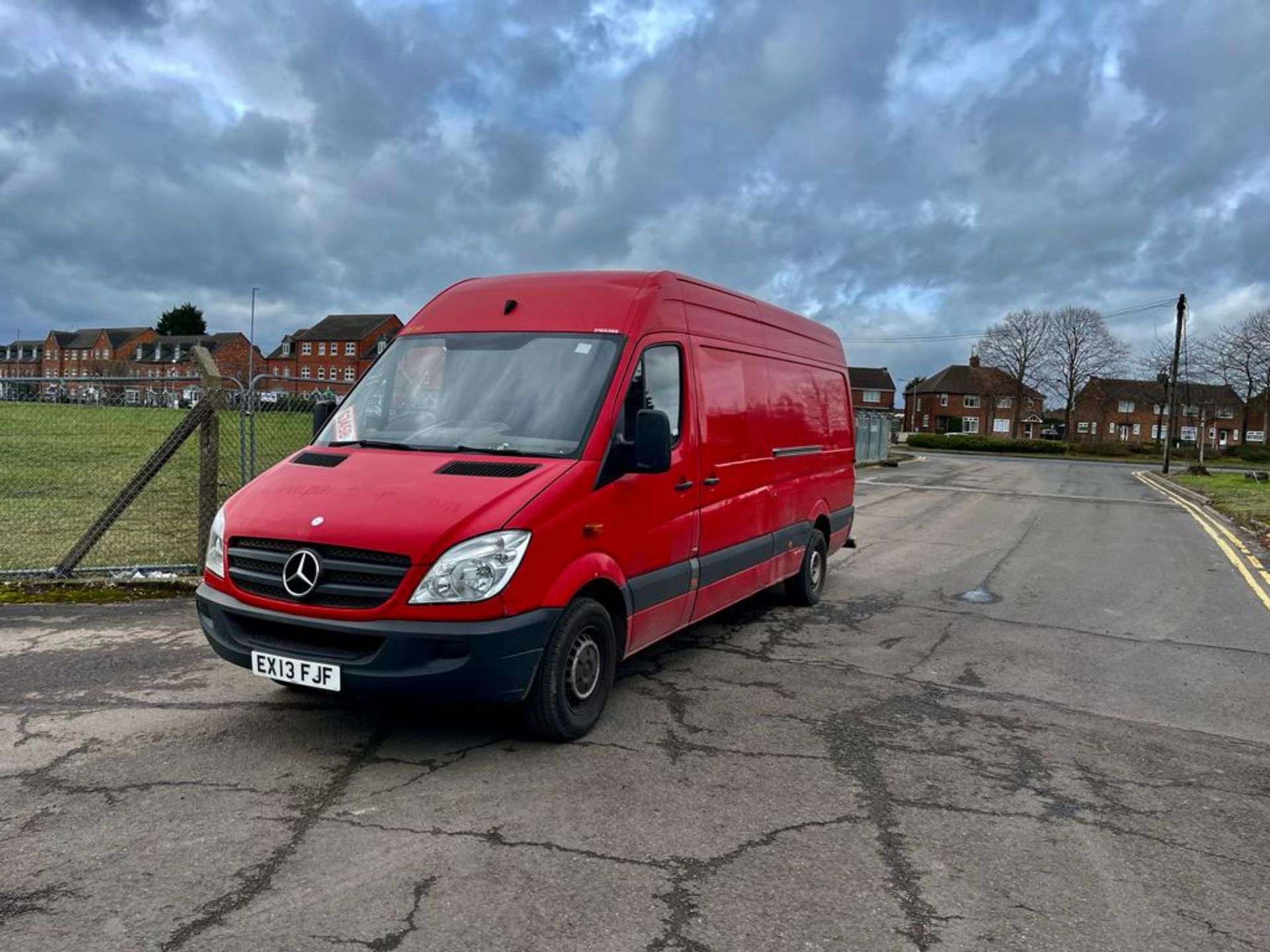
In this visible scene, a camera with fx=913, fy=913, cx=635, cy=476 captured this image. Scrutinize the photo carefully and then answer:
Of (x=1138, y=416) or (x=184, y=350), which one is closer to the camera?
(x=1138, y=416)

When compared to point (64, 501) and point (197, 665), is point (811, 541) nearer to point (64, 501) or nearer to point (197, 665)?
point (197, 665)

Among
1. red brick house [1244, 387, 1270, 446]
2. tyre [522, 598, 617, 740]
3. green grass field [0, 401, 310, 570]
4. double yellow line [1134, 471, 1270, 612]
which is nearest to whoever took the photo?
tyre [522, 598, 617, 740]

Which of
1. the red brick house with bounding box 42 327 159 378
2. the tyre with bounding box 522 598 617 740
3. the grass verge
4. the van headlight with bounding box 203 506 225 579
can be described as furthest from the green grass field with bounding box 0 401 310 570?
the red brick house with bounding box 42 327 159 378

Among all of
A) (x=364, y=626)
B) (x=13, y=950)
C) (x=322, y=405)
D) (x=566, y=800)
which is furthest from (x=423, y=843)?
(x=322, y=405)

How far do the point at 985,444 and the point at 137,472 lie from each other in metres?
A: 66.7

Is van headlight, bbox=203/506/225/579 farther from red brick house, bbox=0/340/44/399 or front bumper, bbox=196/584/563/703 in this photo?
red brick house, bbox=0/340/44/399

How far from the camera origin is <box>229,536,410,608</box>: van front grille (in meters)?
4.00

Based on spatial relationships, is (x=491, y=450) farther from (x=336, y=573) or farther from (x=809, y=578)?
(x=809, y=578)

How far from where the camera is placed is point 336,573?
4078 mm

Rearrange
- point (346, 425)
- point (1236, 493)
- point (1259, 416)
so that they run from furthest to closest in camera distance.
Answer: point (1259, 416)
point (1236, 493)
point (346, 425)

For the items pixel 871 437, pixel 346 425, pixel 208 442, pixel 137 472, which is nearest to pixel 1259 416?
pixel 871 437

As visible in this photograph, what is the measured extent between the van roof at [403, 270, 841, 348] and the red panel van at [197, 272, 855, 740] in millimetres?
16

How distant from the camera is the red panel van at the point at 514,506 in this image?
4.00m

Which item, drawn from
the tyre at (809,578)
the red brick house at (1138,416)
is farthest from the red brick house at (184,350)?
the tyre at (809,578)
